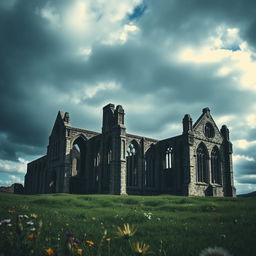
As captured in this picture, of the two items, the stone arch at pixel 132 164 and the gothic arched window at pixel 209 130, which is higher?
the gothic arched window at pixel 209 130

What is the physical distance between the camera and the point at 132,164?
144 ft

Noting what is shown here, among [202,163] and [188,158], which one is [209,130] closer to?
[202,163]

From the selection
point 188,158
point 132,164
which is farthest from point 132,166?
point 188,158

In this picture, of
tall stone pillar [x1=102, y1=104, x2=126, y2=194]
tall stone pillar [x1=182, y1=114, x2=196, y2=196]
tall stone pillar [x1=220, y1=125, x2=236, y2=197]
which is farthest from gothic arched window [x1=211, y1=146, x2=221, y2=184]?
tall stone pillar [x1=102, y1=104, x2=126, y2=194]

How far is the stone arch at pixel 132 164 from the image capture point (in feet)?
143

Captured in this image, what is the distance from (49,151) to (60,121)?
5788 millimetres

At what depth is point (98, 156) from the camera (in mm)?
45625

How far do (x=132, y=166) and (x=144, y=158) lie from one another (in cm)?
235

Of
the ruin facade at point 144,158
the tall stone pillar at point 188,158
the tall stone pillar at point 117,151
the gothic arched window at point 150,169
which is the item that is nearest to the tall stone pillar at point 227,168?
the ruin facade at point 144,158

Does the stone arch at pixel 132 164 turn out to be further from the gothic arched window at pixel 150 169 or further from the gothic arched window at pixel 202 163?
the gothic arched window at pixel 202 163

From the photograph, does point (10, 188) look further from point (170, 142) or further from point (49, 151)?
point (170, 142)

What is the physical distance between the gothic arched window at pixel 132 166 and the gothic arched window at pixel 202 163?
9.26m

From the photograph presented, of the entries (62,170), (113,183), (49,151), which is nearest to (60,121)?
(49,151)

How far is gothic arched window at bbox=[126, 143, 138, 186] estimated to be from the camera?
43656 millimetres
